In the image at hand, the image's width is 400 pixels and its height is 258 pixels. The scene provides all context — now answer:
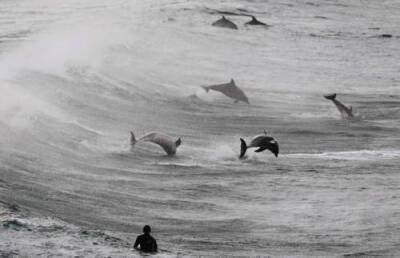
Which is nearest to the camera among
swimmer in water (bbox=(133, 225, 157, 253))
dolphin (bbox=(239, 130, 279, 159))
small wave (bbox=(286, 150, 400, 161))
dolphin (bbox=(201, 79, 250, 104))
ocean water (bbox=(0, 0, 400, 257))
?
swimmer in water (bbox=(133, 225, 157, 253))

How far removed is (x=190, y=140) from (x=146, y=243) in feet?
36.1

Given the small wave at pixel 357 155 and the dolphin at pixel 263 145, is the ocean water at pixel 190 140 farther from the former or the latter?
the dolphin at pixel 263 145

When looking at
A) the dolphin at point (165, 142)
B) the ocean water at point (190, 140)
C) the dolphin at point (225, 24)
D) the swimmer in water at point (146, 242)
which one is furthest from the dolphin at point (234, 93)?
the dolphin at point (225, 24)

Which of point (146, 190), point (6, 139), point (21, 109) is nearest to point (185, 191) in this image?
point (146, 190)

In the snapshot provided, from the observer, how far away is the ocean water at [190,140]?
1770 cm

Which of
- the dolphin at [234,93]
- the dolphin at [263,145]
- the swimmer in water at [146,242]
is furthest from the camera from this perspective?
the dolphin at [234,93]

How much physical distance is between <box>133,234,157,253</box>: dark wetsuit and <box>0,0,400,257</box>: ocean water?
0.87ft

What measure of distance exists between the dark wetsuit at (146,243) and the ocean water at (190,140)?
264 mm

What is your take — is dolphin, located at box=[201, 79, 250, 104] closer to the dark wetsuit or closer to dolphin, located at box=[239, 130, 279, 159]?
dolphin, located at box=[239, 130, 279, 159]

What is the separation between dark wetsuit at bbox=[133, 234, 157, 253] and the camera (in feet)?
51.4

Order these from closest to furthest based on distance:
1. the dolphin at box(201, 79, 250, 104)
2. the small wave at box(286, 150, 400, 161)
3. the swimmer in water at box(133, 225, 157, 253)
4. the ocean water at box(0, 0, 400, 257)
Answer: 1. the swimmer in water at box(133, 225, 157, 253)
2. the ocean water at box(0, 0, 400, 257)
3. the small wave at box(286, 150, 400, 161)
4. the dolphin at box(201, 79, 250, 104)

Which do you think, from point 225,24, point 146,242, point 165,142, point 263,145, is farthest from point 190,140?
point 225,24

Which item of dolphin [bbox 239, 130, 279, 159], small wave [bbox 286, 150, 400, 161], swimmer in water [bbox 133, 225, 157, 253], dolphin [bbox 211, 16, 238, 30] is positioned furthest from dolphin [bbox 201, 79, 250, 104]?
dolphin [bbox 211, 16, 238, 30]

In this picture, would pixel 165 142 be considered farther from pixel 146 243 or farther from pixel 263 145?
pixel 146 243
